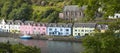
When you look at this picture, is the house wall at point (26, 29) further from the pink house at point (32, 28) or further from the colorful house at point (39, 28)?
the colorful house at point (39, 28)

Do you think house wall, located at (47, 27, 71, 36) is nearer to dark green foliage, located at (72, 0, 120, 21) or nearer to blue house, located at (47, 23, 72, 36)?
blue house, located at (47, 23, 72, 36)

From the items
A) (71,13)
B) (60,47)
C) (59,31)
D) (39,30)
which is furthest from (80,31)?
(60,47)

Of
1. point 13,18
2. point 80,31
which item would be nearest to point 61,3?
point 13,18

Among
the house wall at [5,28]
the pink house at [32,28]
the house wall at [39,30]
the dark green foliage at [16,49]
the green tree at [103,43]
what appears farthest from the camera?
Result: the house wall at [5,28]

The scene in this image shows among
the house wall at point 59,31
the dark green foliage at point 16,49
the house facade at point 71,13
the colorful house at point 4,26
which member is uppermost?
the house facade at point 71,13

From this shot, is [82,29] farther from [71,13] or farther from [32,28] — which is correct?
[71,13]

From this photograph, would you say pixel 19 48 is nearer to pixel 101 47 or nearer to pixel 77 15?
pixel 101 47

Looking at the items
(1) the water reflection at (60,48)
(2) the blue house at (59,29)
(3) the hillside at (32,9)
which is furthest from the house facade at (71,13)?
(1) the water reflection at (60,48)
